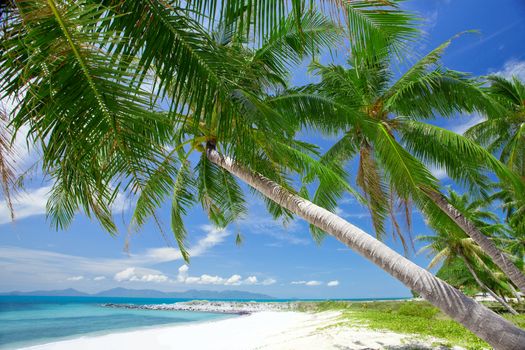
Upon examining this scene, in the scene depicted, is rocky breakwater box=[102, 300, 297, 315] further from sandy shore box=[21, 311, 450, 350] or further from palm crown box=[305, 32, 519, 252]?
palm crown box=[305, 32, 519, 252]

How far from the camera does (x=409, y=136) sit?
8.37 meters

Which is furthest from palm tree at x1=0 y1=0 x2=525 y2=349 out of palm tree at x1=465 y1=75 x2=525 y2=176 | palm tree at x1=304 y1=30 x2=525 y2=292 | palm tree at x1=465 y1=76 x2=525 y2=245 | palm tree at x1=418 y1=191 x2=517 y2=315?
palm tree at x1=418 y1=191 x2=517 y2=315

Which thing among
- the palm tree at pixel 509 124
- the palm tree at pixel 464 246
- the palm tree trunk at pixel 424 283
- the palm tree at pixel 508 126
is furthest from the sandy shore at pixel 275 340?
the palm tree at pixel 464 246

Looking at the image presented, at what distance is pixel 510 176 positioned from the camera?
20.5 feet

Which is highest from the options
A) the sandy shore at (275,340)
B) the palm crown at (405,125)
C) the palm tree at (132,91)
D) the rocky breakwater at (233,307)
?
the palm crown at (405,125)

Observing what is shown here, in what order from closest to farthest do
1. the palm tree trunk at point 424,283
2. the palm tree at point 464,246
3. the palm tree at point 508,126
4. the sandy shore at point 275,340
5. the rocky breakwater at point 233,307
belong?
1. the palm tree trunk at point 424,283
2. the sandy shore at point 275,340
3. the palm tree at point 508,126
4. the palm tree at point 464,246
5. the rocky breakwater at point 233,307

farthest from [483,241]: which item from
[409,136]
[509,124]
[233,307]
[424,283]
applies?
[233,307]

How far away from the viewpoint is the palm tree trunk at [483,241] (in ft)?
21.0

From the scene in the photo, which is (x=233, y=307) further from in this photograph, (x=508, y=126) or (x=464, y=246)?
(x=508, y=126)

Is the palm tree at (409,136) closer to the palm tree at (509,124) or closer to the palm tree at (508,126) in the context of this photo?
the palm tree at (508,126)

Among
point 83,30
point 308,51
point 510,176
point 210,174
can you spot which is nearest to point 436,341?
point 510,176

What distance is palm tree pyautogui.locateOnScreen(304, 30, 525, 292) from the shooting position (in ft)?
20.8

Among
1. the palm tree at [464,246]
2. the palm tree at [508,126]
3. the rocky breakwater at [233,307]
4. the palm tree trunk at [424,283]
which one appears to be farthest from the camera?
the rocky breakwater at [233,307]

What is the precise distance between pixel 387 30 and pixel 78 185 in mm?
3158
